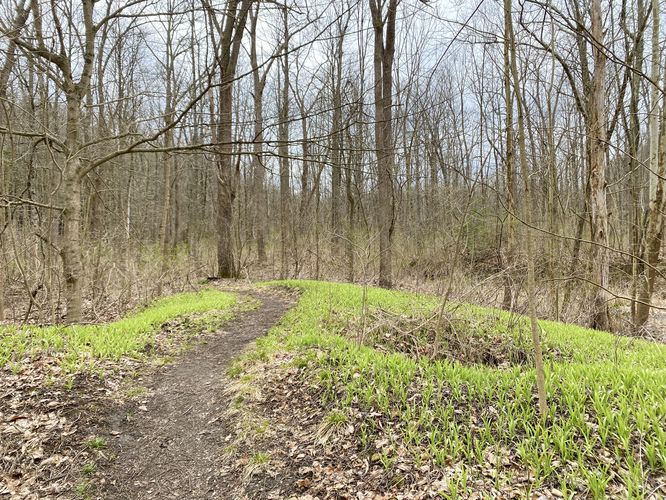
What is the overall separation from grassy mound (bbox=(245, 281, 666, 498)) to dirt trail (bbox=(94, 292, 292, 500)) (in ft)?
4.30

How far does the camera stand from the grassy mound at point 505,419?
8.71 feet

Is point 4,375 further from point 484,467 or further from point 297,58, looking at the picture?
point 297,58

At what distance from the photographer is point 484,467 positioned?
2900 mm

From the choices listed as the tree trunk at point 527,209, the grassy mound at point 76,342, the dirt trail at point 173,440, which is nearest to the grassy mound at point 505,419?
the tree trunk at point 527,209

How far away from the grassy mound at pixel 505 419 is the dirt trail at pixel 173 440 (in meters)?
1.31

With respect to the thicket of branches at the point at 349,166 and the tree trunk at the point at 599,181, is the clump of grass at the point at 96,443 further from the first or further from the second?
the tree trunk at the point at 599,181

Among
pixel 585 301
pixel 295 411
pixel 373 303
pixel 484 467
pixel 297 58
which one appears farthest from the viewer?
pixel 297 58

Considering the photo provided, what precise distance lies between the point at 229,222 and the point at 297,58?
9.15 meters

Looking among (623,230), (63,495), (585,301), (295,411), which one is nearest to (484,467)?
(295,411)

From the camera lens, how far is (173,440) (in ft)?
12.9

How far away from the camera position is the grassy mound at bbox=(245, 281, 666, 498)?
8.71 feet

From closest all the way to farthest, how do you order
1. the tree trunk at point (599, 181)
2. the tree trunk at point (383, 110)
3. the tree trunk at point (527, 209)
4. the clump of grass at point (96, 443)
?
1. the tree trunk at point (527, 209)
2. the clump of grass at point (96, 443)
3. the tree trunk at point (599, 181)
4. the tree trunk at point (383, 110)

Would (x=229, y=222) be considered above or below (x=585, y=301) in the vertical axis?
above

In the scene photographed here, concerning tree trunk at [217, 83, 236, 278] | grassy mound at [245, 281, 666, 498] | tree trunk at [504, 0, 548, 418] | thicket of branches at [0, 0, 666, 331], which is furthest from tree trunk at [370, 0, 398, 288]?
tree trunk at [504, 0, 548, 418]
